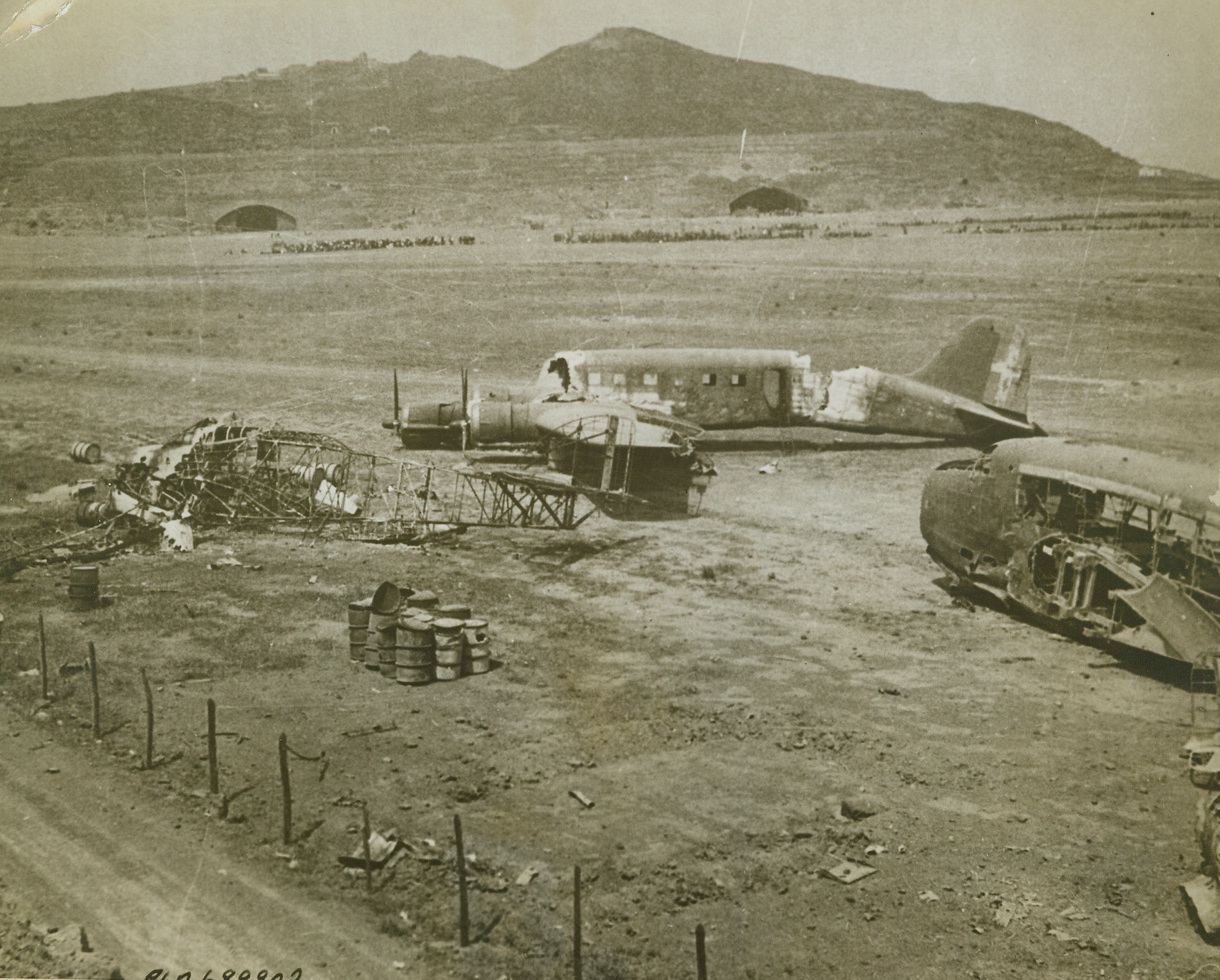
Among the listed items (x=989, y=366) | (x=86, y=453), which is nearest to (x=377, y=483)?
(x=86, y=453)

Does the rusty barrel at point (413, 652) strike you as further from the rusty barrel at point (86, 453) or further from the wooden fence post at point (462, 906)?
the rusty barrel at point (86, 453)

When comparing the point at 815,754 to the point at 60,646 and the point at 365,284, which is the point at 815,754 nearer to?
the point at 60,646

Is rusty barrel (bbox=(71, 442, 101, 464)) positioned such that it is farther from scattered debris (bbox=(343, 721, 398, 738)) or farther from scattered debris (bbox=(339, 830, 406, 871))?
scattered debris (bbox=(339, 830, 406, 871))

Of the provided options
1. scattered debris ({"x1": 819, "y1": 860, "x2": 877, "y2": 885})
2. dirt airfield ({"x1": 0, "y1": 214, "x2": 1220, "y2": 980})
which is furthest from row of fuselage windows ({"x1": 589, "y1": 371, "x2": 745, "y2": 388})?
scattered debris ({"x1": 819, "y1": 860, "x2": 877, "y2": 885})

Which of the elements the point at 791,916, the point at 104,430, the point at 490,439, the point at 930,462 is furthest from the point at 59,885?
the point at 930,462

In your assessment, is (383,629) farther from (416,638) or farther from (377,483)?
(377,483)

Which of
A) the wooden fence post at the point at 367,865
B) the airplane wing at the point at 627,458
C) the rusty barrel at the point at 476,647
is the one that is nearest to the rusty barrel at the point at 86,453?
the airplane wing at the point at 627,458
